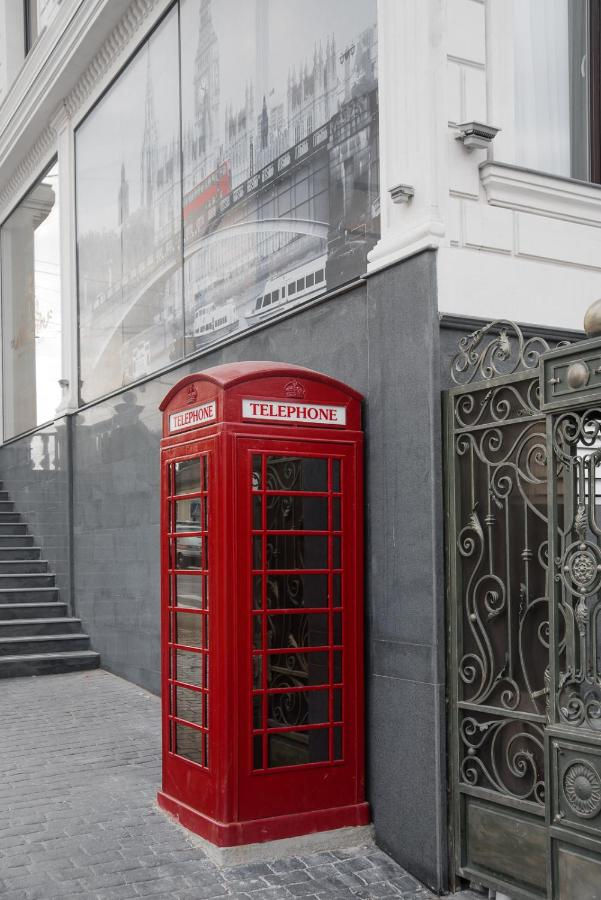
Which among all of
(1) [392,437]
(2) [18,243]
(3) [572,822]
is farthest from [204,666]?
(2) [18,243]

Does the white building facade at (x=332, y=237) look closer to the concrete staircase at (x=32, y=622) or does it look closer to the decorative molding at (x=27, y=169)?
the concrete staircase at (x=32, y=622)

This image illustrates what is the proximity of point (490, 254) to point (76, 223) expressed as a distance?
811 centimetres

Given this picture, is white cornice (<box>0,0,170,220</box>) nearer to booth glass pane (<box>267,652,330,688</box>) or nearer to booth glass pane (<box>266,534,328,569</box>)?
booth glass pane (<box>266,534,328,569</box>)

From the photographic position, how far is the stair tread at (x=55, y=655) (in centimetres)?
1070

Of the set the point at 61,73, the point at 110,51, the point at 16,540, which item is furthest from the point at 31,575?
the point at 110,51

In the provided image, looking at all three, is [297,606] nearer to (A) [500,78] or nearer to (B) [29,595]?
(A) [500,78]

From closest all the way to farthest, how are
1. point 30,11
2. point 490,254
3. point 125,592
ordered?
1. point 490,254
2. point 125,592
3. point 30,11

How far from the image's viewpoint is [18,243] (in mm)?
15094

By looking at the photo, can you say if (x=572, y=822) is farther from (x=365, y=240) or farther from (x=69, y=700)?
(x=69, y=700)

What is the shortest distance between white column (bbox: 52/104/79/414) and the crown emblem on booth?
732 centimetres

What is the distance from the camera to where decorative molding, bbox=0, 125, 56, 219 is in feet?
44.0

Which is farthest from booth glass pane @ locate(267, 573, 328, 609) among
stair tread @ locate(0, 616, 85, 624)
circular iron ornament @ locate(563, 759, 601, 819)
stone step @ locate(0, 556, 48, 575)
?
stone step @ locate(0, 556, 48, 575)

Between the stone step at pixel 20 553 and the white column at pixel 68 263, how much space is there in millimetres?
2018

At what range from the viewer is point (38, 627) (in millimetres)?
11594
